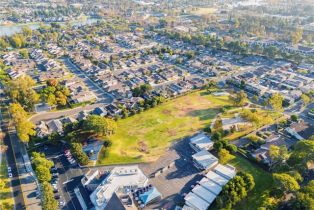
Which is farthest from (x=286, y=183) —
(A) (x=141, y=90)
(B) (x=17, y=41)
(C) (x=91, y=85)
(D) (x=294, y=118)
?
(B) (x=17, y=41)

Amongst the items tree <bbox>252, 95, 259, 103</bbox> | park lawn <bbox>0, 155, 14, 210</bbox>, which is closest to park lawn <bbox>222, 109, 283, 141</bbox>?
tree <bbox>252, 95, 259, 103</bbox>

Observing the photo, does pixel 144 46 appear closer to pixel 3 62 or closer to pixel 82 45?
pixel 82 45

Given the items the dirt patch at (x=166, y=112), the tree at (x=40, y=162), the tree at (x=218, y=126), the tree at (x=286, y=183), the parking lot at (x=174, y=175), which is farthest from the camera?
the dirt patch at (x=166, y=112)

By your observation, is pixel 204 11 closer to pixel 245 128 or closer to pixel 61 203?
pixel 245 128

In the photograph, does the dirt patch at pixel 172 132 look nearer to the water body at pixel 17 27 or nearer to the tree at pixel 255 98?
the tree at pixel 255 98

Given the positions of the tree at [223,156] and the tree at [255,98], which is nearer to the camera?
the tree at [223,156]

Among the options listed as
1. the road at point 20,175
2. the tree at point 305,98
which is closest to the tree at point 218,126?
the tree at point 305,98
